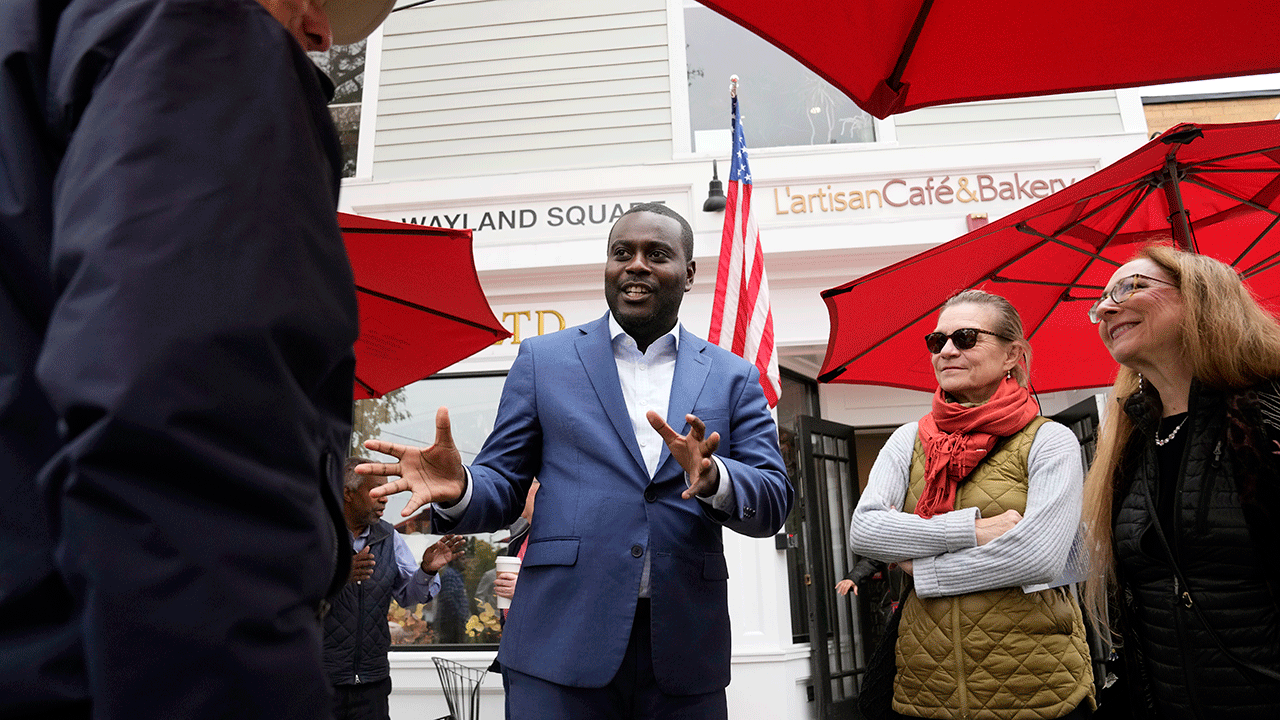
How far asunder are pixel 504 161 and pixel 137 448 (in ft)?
27.2

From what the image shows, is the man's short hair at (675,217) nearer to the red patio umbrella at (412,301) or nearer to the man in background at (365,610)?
the red patio umbrella at (412,301)

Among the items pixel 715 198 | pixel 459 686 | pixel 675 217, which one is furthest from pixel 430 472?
pixel 715 198

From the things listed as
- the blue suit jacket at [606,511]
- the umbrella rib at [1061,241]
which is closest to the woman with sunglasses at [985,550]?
the blue suit jacket at [606,511]

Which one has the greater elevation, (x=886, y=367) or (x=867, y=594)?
(x=886, y=367)

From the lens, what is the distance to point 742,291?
6.59 meters

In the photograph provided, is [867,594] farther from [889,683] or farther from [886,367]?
[889,683]

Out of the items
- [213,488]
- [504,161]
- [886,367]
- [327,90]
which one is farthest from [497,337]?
[213,488]

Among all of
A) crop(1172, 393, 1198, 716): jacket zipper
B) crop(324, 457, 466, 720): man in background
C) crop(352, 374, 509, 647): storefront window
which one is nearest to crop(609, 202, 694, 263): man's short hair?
crop(1172, 393, 1198, 716): jacket zipper

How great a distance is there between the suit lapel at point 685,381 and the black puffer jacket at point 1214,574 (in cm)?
144

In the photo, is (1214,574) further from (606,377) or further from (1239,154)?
(1239,154)

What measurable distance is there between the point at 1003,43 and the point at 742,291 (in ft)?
12.1

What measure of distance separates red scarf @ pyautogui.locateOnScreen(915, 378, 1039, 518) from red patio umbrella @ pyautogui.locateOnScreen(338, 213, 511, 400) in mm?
2848

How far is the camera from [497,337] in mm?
5562

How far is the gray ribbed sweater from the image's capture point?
2814mm
